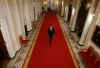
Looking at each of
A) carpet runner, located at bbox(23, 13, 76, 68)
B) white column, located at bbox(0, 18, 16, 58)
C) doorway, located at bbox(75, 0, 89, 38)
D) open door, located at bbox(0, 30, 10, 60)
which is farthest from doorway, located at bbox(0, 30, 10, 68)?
doorway, located at bbox(75, 0, 89, 38)

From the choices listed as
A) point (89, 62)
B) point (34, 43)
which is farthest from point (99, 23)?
point (34, 43)

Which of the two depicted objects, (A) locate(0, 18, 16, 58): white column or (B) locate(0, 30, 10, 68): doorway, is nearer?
(A) locate(0, 18, 16, 58): white column

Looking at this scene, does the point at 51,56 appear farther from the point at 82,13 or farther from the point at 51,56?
the point at 82,13

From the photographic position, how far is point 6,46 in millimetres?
3734

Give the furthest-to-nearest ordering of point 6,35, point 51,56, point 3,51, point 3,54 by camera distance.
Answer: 1. point 51,56
2. point 3,54
3. point 3,51
4. point 6,35

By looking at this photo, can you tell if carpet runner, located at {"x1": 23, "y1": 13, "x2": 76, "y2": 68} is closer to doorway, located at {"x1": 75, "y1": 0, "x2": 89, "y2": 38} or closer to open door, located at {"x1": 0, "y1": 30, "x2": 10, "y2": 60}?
open door, located at {"x1": 0, "y1": 30, "x2": 10, "y2": 60}

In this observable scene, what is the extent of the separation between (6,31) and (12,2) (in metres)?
1.63

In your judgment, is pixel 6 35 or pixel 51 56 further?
pixel 51 56

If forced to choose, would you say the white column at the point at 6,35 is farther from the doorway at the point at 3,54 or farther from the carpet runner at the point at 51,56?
the carpet runner at the point at 51,56

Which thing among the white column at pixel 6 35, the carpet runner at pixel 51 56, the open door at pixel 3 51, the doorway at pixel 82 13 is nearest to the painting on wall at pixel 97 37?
the carpet runner at pixel 51 56

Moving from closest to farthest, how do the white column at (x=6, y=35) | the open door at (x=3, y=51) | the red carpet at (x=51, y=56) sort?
the white column at (x=6, y=35) < the open door at (x=3, y=51) < the red carpet at (x=51, y=56)

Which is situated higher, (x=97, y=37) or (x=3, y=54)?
(x=97, y=37)

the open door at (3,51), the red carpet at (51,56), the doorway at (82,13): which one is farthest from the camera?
the doorway at (82,13)

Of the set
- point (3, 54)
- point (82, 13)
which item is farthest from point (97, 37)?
point (3, 54)
